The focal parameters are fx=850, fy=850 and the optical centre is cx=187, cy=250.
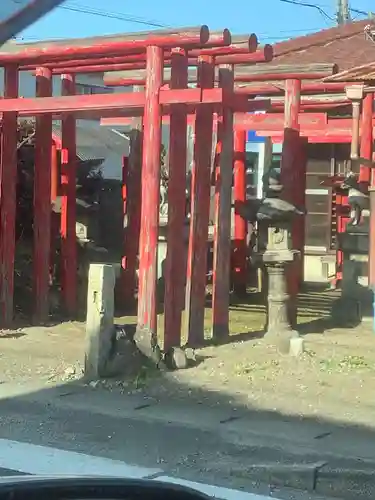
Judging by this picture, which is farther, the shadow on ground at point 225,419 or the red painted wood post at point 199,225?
the red painted wood post at point 199,225

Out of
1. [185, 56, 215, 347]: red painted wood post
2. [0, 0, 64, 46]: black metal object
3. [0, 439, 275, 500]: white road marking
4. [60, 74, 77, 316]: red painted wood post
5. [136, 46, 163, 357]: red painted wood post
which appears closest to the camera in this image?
[0, 0, 64, 46]: black metal object

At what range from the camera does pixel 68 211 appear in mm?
12609

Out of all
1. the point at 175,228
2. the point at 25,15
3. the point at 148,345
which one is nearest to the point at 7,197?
the point at 175,228

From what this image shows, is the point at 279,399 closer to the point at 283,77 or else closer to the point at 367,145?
the point at 283,77

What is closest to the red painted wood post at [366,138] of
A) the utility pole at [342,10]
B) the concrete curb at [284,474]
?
the concrete curb at [284,474]

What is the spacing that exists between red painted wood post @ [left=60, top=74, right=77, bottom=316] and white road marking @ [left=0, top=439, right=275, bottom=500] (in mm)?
6284

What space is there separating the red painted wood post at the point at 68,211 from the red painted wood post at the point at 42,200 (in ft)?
2.19

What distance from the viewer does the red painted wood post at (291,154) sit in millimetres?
11117

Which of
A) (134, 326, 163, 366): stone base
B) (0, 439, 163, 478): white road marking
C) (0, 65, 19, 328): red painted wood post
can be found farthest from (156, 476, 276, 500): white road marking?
(0, 65, 19, 328): red painted wood post

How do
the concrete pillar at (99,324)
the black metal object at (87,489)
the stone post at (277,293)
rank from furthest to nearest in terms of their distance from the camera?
the stone post at (277,293)
the concrete pillar at (99,324)
the black metal object at (87,489)

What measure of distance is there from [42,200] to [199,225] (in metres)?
2.72

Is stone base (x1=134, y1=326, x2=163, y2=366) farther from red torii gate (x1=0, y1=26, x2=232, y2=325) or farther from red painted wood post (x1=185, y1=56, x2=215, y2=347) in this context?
red torii gate (x1=0, y1=26, x2=232, y2=325)

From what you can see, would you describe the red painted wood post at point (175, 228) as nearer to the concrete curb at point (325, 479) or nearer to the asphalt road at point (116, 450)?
the asphalt road at point (116, 450)

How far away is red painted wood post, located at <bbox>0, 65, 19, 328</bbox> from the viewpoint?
11.2m
